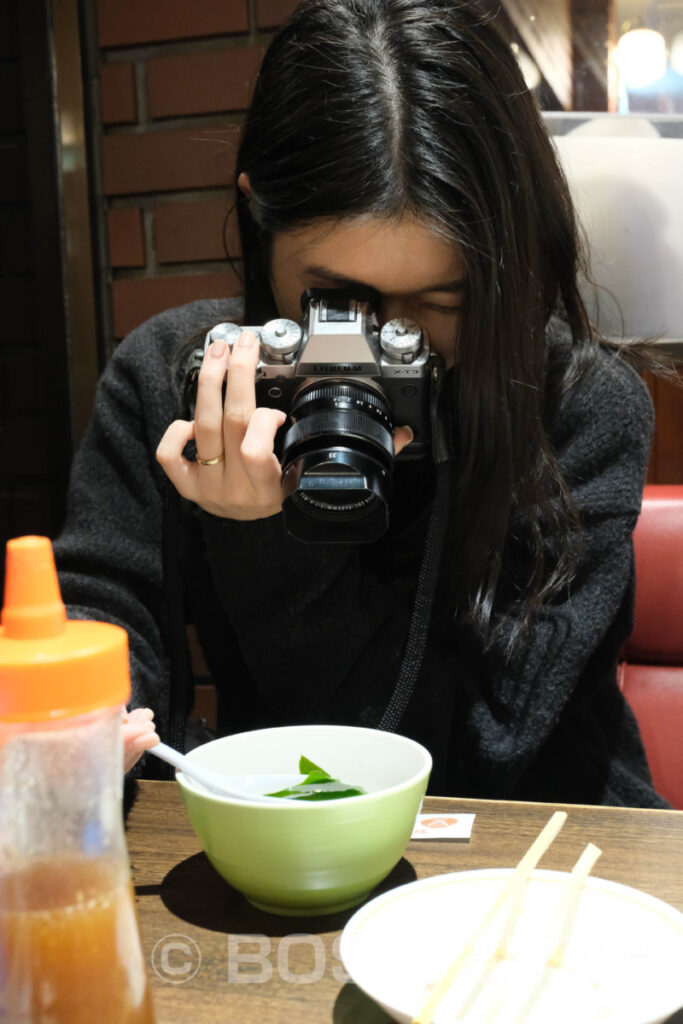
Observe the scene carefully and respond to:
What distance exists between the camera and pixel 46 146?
1.51 metres

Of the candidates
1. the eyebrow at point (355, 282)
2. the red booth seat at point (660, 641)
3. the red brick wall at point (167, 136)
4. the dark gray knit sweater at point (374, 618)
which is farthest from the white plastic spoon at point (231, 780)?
the red brick wall at point (167, 136)

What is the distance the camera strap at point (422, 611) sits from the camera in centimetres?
71

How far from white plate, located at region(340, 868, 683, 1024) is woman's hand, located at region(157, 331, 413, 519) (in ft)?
1.23

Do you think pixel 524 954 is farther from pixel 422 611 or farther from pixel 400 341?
pixel 400 341

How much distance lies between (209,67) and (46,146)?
0.27 meters

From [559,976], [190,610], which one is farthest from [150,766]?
[559,976]

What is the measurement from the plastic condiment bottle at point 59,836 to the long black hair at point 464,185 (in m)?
0.57

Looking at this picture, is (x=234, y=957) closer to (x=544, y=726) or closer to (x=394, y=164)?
(x=544, y=726)

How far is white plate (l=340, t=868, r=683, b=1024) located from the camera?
386 mm

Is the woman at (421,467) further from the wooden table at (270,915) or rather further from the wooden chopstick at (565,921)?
the wooden chopstick at (565,921)

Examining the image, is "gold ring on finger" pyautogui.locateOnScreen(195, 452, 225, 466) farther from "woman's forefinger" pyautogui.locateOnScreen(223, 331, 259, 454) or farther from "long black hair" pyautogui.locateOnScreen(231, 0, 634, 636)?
"long black hair" pyautogui.locateOnScreen(231, 0, 634, 636)

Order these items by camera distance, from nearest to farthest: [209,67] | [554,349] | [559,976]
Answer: [559,976] < [554,349] < [209,67]

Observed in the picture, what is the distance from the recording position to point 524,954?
0.43m

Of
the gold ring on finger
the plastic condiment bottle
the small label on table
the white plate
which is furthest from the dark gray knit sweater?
the plastic condiment bottle
